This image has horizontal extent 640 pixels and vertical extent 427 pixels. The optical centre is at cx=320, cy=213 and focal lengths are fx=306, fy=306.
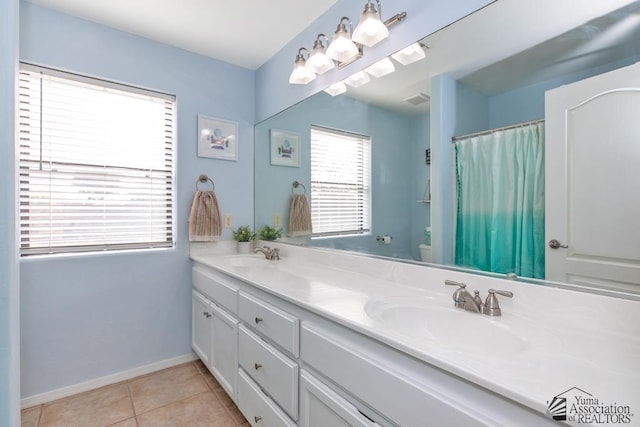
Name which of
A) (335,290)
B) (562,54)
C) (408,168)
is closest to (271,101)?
(408,168)

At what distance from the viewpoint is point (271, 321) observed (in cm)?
133

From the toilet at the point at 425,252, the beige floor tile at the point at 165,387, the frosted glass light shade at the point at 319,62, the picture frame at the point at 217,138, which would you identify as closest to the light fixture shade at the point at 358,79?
the frosted glass light shade at the point at 319,62

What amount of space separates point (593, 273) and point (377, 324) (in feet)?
2.26

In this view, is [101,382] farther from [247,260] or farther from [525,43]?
[525,43]

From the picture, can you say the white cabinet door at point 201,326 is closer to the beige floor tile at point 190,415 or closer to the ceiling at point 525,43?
the beige floor tile at point 190,415

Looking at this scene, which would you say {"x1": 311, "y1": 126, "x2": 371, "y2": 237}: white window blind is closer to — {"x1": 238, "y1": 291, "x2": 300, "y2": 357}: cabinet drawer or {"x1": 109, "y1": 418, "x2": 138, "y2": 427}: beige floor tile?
{"x1": 238, "y1": 291, "x2": 300, "y2": 357}: cabinet drawer

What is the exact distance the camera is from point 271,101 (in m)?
2.44

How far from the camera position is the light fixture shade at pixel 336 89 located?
1855mm

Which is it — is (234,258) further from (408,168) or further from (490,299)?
(490,299)

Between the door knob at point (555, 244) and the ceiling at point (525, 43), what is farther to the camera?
the door knob at point (555, 244)

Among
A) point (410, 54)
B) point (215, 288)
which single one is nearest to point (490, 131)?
point (410, 54)

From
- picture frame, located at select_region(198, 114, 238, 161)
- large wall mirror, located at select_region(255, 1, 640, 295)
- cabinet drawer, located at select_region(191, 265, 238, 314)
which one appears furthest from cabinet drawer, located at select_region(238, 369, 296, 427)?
picture frame, located at select_region(198, 114, 238, 161)

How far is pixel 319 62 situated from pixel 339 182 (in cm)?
73

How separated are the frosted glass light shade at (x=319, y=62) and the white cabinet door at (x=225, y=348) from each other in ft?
5.08
